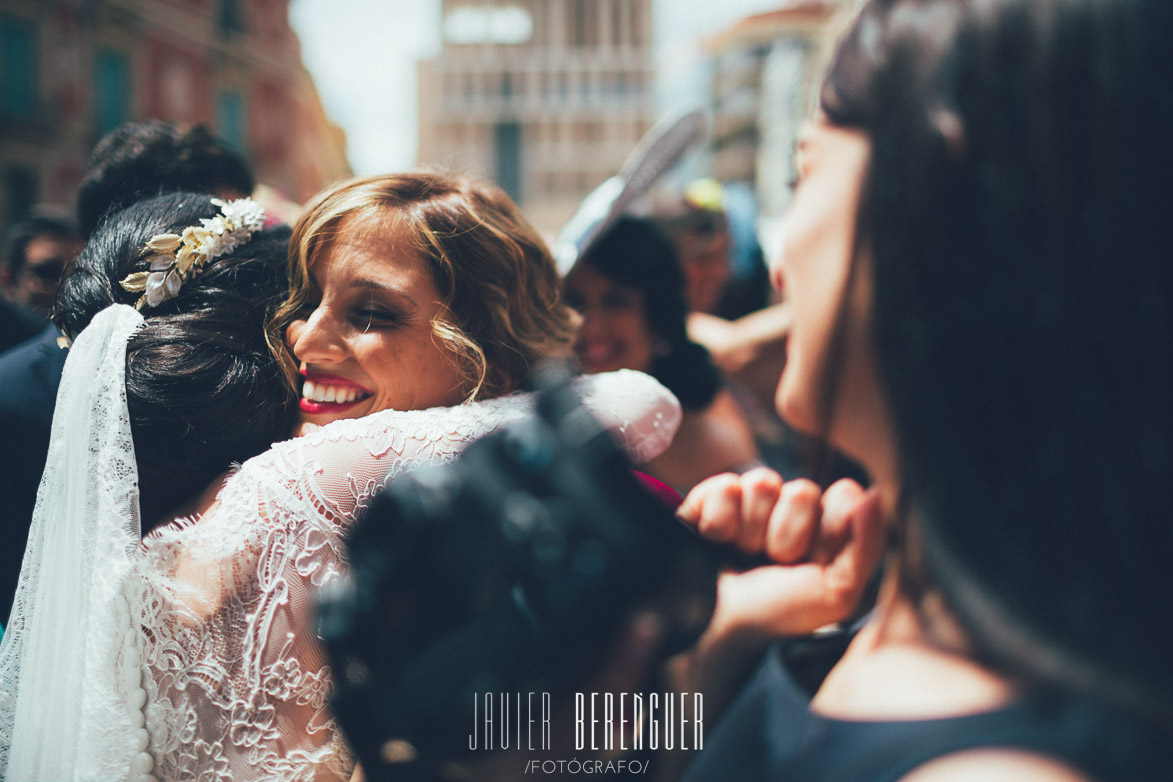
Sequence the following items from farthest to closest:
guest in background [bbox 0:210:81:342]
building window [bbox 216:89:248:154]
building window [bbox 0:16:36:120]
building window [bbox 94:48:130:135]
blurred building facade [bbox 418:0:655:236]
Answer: blurred building facade [bbox 418:0:655:236] → building window [bbox 216:89:248:154] → building window [bbox 94:48:130:135] → building window [bbox 0:16:36:120] → guest in background [bbox 0:210:81:342]

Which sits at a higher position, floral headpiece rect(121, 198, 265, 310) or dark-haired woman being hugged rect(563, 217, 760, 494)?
floral headpiece rect(121, 198, 265, 310)

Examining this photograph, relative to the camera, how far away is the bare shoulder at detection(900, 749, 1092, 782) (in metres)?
0.56

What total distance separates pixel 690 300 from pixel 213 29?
24.1m

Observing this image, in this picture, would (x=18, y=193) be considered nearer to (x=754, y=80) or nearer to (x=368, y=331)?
(x=368, y=331)

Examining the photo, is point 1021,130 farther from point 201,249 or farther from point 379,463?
point 201,249

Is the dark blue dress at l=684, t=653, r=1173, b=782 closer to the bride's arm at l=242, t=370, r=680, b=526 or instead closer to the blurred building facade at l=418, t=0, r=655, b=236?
the bride's arm at l=242, t=370, r=680, b=526

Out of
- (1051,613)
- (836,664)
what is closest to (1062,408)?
(1051,613)

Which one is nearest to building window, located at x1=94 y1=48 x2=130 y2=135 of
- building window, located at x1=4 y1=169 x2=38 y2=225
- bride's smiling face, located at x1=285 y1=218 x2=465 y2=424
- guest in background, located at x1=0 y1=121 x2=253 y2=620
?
building window, located at x1=4 y1=169 x2=38 y2=225

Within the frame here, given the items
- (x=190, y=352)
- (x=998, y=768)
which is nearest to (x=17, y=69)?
(x=190, y=352)

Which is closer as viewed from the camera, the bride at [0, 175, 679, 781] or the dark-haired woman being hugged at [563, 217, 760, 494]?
the bride at [0, 175, 679, 781]

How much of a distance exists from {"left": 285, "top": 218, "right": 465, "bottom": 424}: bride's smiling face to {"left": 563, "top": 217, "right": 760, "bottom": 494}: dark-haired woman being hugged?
1.20 m

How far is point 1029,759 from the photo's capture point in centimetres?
57

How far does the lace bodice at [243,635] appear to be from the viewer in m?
1.15

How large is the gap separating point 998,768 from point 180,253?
4.66 ft
